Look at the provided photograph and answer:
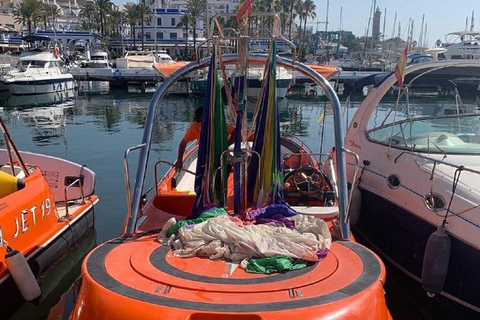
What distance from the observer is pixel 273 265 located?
397cm

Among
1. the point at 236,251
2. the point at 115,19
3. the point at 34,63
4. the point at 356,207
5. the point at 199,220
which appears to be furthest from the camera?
the point at 115,19

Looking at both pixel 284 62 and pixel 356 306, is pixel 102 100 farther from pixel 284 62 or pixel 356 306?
pixel 356 306

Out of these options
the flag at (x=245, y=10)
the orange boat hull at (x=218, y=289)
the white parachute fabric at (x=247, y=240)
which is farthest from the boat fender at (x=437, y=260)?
the flag at (x=245, y=10)

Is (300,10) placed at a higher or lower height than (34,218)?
higher

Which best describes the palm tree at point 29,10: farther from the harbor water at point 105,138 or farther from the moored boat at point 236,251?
the moored boat at point 236,251

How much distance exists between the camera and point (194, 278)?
12.4 ft

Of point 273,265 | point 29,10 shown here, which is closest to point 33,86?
point 29,10

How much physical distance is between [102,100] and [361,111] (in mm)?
28319

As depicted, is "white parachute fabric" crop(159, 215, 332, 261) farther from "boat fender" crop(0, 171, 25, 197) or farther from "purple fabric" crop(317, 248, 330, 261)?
"boat fender" crop(0, 171, 25, 197)

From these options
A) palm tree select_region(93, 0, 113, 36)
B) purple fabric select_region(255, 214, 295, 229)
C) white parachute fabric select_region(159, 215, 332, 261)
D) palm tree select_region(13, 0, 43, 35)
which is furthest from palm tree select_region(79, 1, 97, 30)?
white parachute fabric select_region(159, 215, 332, 261)

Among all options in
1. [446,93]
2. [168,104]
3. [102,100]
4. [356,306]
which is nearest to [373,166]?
[356,306]

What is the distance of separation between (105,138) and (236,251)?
16709 mm

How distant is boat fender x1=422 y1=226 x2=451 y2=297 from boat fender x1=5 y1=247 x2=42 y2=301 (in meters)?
4.85

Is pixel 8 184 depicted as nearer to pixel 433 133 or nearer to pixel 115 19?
pixel 433 133
